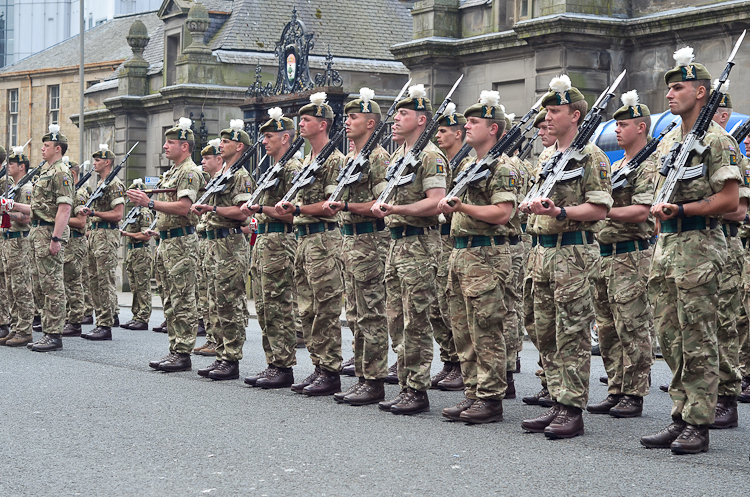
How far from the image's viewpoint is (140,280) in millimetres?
15234

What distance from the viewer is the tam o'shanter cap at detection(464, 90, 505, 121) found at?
313 inches

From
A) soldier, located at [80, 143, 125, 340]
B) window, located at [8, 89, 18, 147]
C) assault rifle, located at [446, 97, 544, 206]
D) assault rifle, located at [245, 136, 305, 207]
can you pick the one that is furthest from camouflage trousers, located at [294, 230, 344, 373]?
window, located at [8, 89, 18, 147]

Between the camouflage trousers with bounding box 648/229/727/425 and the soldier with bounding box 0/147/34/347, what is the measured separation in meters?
7.95

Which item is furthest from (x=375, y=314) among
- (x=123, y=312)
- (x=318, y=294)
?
(x=123, y=312)

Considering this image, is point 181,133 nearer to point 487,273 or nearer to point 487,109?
point 487,109

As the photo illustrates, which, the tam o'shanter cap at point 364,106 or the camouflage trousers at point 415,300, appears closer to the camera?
the camouflage trousers at point 415,300

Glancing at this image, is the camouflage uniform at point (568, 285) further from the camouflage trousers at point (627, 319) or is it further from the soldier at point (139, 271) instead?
the soldier at point (139, 271)

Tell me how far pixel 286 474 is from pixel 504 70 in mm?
14296

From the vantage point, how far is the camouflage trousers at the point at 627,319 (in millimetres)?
8227

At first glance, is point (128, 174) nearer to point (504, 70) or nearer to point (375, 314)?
point (504, 70)

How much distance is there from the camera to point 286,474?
20.5 ft

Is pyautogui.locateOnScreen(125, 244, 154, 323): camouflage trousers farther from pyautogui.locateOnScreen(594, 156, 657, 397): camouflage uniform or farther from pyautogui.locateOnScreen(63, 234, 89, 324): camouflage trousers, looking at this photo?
pyautogui.locateOnScreen(594, 156, 657, 397): camouflage uniform

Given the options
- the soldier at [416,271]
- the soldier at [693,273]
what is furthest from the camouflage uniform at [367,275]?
the soldier at [693,273]

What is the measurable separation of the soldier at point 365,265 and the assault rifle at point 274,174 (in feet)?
2.68
